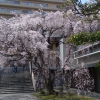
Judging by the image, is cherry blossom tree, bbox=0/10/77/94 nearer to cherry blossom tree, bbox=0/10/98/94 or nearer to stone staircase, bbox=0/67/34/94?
cherry blossom tree, bbox=0/10/98/94

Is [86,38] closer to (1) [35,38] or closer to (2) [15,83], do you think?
(1) [35,38]

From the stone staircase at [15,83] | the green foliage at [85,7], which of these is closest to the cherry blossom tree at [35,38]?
the stone staircase at [15,83]

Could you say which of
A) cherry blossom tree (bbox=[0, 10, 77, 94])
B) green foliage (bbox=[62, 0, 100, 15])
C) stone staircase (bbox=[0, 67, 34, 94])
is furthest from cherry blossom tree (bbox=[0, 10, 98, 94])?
green foliage (bbox=[62, 0, 100, 15])

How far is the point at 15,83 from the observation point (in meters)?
20.6

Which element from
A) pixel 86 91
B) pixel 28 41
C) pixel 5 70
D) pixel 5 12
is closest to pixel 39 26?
pixel 28 41

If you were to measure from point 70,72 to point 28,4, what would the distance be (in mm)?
43209

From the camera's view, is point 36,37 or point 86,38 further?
point 36,37

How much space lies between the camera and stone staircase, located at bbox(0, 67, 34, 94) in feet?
60.3

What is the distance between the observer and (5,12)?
54469mm

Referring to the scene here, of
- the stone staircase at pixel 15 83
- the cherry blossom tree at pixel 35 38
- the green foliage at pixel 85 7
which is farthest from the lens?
the stone staircase at pixel 15 83

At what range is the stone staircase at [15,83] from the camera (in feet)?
60.3

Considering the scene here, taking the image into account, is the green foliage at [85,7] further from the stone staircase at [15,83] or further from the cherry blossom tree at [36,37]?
the stone staircase at [15,83]

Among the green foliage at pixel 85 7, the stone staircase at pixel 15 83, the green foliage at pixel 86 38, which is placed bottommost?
the stone staircase at pixel 15 83

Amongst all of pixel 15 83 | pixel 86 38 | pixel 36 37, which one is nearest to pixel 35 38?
pixel 36 37
